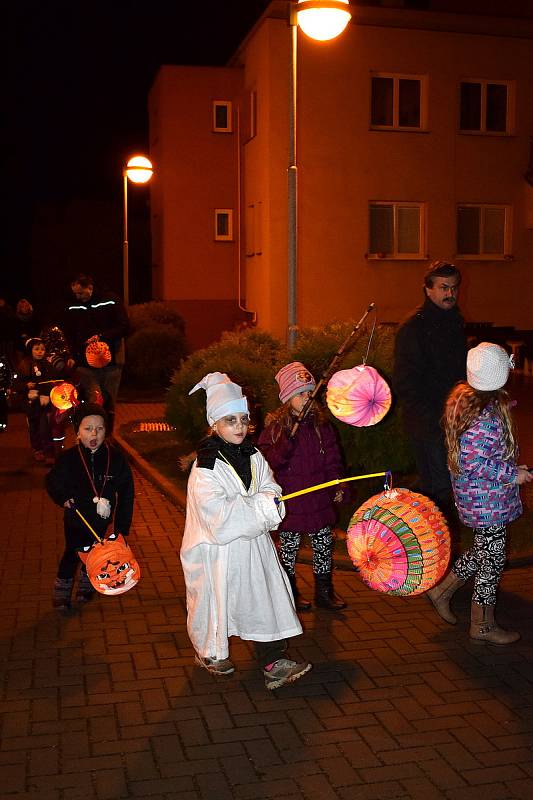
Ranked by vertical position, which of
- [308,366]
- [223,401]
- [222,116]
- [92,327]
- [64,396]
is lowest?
[64,396]

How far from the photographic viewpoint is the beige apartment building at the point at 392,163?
2270 cm

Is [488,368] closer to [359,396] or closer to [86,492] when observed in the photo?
[359,396]

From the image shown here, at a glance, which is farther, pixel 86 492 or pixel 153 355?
pixel 153 355

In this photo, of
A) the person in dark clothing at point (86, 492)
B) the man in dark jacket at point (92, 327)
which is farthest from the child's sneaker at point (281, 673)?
the man in dark jacket at point (92, 327)

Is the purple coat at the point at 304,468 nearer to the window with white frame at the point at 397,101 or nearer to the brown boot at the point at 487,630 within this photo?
the brown boot at the point at 487,630

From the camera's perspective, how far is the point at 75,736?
15.4ft

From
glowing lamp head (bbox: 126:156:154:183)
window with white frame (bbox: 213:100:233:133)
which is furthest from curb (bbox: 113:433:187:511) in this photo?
window with white frame (bbox: 213:100:233:133)

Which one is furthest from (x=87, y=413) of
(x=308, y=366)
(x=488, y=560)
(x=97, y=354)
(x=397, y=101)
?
(x=397, y=101)

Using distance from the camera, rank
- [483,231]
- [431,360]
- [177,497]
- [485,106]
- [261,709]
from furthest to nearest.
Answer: [483,231], [485,106], [177,497], [431,360], [261,709]

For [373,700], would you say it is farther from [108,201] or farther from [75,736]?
[108,201]

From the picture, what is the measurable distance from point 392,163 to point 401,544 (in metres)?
19.2

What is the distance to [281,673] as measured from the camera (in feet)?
A: 17.1

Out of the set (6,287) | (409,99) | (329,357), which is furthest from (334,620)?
(6,287)

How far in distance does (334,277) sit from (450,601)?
16.8m
